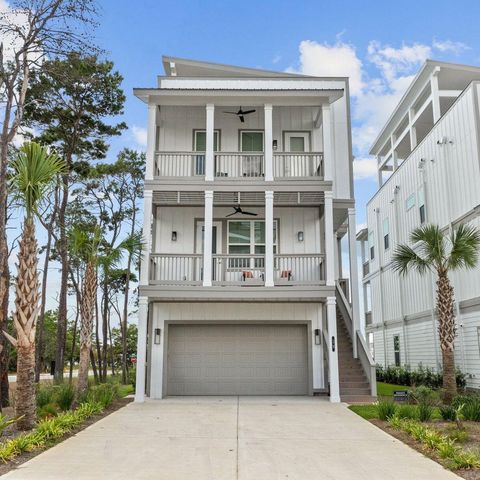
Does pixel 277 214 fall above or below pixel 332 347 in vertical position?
above

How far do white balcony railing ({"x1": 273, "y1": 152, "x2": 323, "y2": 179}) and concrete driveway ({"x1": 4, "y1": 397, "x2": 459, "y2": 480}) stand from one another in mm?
7636

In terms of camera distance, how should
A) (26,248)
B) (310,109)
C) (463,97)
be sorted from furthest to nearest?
(310,109)
(463,97)
(26,248)

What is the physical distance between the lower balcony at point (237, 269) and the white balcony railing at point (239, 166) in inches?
109

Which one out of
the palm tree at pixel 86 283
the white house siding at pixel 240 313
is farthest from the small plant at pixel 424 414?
Answer: the palm tree at pixel 86 283

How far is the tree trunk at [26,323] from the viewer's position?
954cm

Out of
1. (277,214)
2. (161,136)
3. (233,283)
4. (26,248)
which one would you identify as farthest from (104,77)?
(26,248)

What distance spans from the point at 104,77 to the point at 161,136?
17.3 ft

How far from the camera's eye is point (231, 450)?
7887 mm

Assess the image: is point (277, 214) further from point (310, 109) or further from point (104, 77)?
point (104, 77)

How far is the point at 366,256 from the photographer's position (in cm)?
3042

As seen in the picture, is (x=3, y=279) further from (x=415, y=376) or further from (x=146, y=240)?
(x=415, y=376)

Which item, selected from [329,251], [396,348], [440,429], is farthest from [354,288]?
[396,348]

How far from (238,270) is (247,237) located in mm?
1612

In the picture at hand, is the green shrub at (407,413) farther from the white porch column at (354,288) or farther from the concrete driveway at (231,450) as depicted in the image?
the white porch column at (354,288)
